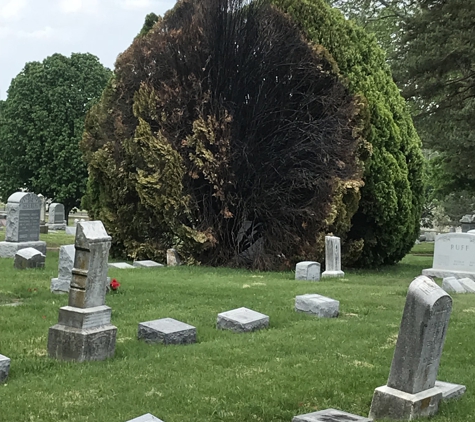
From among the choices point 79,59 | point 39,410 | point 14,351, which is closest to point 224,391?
point 39,410

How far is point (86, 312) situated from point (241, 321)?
2.35 m

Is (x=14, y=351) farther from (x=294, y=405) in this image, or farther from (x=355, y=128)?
(x=355, y=128)

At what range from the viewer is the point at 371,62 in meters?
18.3

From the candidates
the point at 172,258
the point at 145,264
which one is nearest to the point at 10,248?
the point at 145,264

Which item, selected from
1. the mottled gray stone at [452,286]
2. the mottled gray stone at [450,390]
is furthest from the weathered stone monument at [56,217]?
the mottled gray stone at [450,390]

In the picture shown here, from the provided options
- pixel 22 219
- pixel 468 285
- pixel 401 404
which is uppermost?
pixel 22 219

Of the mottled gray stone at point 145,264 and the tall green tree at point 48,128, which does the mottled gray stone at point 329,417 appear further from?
the tall green tree at point 48,128

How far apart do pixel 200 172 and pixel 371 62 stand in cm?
605

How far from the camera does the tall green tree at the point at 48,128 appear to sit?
31719mm

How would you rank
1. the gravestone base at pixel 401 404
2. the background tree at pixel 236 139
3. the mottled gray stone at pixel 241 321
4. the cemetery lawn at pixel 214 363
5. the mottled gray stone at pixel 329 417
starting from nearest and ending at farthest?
the mottled gray stone at pixel 329 417
the gravestone base at pixel 401 404
the cemetery lawn at pixel 214 363
the mottled gray stone at pixel 241 321
the background tree at pixel 236 139

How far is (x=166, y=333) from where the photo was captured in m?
7.44

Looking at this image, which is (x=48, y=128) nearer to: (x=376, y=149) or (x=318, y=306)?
(x=376, y=149)

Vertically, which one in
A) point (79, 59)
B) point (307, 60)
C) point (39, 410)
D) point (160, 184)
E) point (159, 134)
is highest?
point (79, 59)

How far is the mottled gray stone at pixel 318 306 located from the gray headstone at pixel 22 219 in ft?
31.2
